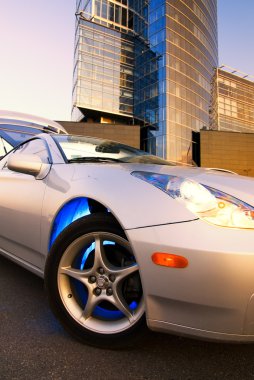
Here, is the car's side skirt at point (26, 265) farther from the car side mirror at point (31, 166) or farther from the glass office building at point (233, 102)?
the glass office building at point (233, 102)

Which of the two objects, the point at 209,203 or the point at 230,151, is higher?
the point at 230,151

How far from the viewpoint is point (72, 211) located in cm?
208

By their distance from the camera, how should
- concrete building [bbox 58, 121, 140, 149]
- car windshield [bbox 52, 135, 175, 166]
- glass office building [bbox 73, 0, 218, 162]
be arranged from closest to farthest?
car windshield [bbox 52, 135, 175, 166], concrete building [bbox 58, 121, 140, 149], glass office building [bbox 73, 0, 218, 162]

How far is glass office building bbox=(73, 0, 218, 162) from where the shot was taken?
147ft

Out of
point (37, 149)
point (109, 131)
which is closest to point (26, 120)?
point (37, 149)

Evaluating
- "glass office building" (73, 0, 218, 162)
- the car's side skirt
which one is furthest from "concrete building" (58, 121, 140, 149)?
the car's side skirt

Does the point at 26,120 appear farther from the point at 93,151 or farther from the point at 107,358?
the point at 107,358

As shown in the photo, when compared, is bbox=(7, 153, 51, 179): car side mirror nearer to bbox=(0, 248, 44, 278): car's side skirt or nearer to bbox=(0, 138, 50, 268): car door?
bbox=(0, 138, 50, 268): car door

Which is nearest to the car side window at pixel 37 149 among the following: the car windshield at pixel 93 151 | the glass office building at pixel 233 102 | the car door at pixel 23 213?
the car door at pixel 23 213

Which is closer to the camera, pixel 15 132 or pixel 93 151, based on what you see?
pixel 93 151

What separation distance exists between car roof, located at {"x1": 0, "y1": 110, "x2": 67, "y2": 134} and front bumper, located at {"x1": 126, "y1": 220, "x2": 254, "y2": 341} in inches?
199

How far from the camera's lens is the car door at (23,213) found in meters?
2.25

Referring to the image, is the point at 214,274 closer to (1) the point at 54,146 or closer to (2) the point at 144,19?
(1) the point at 54,146

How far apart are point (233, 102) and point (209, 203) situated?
86.9 meters
